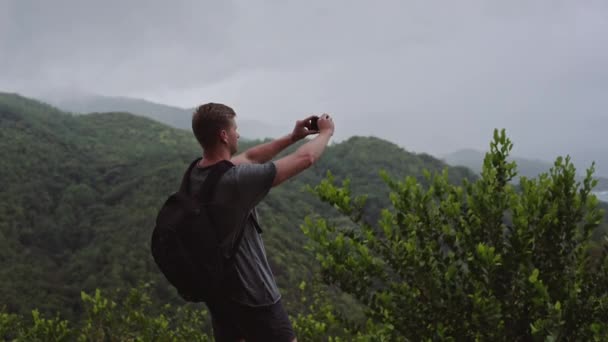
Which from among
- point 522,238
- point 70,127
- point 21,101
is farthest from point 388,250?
point 21,101

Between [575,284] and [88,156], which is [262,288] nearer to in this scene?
[575,284]

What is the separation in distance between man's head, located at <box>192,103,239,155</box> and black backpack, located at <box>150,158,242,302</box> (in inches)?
5.2

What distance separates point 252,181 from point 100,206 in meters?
75.6

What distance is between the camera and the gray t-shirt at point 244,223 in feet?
8.63

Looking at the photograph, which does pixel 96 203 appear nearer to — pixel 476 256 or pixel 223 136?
pixel 476 256

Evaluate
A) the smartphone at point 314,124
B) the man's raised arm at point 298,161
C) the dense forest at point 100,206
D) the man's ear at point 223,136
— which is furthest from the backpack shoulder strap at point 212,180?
the dense forest at point 100,206

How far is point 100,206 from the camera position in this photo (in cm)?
7275

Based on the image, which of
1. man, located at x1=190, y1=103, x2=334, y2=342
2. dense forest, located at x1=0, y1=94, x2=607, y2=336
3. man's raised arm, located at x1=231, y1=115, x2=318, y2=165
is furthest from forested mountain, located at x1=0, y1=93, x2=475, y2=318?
man, located at x1=190, y1=103, x2=334, y2=342

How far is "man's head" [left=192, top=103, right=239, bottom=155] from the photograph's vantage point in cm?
274

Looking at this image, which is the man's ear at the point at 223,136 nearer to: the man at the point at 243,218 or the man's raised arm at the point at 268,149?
the man at the point at 243,218

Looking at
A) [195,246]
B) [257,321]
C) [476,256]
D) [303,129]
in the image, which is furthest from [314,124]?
[476,256]

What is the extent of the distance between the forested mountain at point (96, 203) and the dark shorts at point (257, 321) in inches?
1477

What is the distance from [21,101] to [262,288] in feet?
466

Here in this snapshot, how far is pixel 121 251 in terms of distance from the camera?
58.5 m
